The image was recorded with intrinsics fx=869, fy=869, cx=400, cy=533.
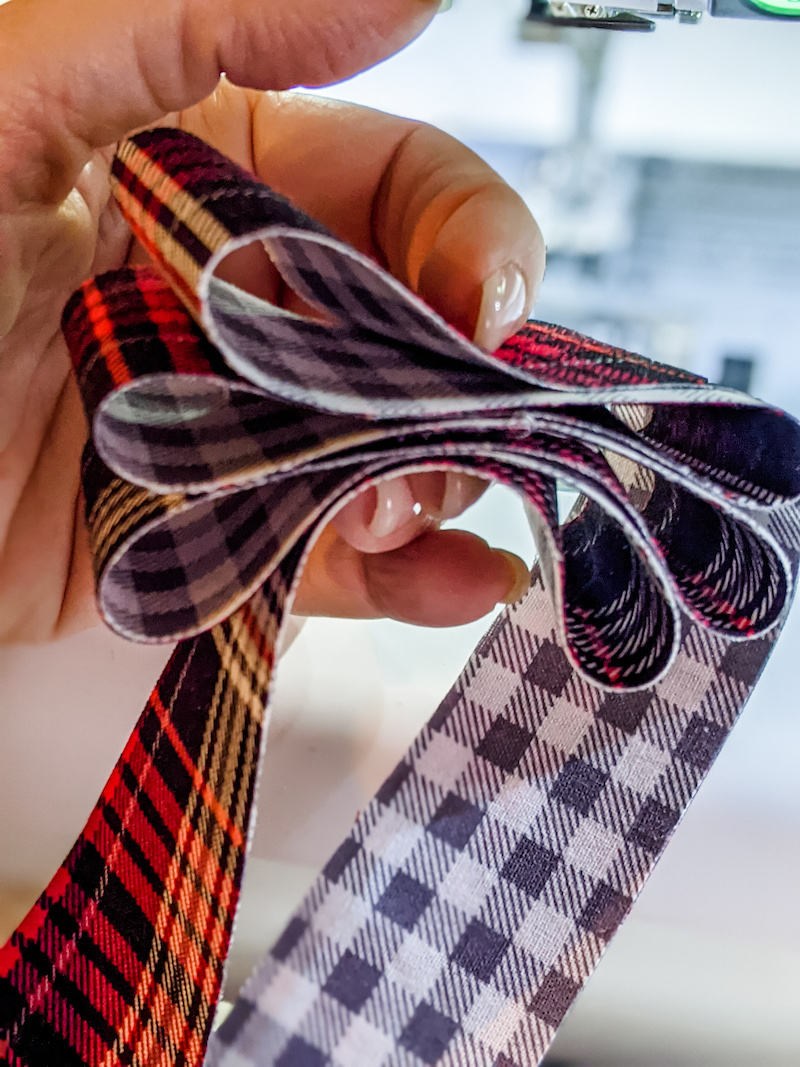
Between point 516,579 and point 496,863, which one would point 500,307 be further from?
point 496,863

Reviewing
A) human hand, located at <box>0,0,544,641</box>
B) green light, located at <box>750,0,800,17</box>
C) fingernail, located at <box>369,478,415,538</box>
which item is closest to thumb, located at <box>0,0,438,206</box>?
human hand, located at <box>0,0,544,641</box>

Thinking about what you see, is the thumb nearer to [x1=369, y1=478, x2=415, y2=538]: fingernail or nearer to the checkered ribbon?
the checkered ribbon

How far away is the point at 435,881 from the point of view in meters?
0.41

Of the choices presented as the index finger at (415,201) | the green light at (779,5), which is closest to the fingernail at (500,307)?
the index finger at (415,201)

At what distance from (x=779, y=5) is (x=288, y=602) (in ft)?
1.34

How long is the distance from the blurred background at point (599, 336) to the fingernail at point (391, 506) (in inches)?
5.7

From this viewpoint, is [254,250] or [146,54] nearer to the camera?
[146,54]

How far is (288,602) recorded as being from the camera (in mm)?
284

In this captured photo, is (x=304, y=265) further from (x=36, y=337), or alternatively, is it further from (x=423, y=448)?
(x=36, y=337)

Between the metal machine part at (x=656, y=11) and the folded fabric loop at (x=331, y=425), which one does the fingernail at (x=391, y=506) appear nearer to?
the folded fabric loop at (x=331, y=425)

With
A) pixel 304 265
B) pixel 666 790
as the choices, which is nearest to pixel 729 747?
pixel 666 790

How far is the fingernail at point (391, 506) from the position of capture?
1.21 ft

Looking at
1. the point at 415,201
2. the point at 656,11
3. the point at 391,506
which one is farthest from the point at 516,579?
the point at 656,11

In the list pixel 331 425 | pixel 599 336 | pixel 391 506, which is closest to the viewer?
pixel 331 425
